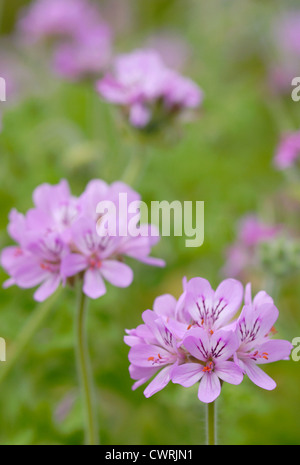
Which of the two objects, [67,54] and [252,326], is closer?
[252,326]

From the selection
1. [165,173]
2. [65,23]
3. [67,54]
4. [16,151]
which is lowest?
[16,151]

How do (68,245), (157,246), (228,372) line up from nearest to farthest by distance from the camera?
1. (228,372)
2. (68,245)
3. (157,246)

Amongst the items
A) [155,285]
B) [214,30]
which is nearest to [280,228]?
[155,285]

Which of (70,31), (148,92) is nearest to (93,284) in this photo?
(148,92)

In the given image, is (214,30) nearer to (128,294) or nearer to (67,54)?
(67,54)

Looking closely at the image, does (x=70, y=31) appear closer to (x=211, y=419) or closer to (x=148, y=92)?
(x=148, y=92)

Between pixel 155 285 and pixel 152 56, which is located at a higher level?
pixel 152 56
